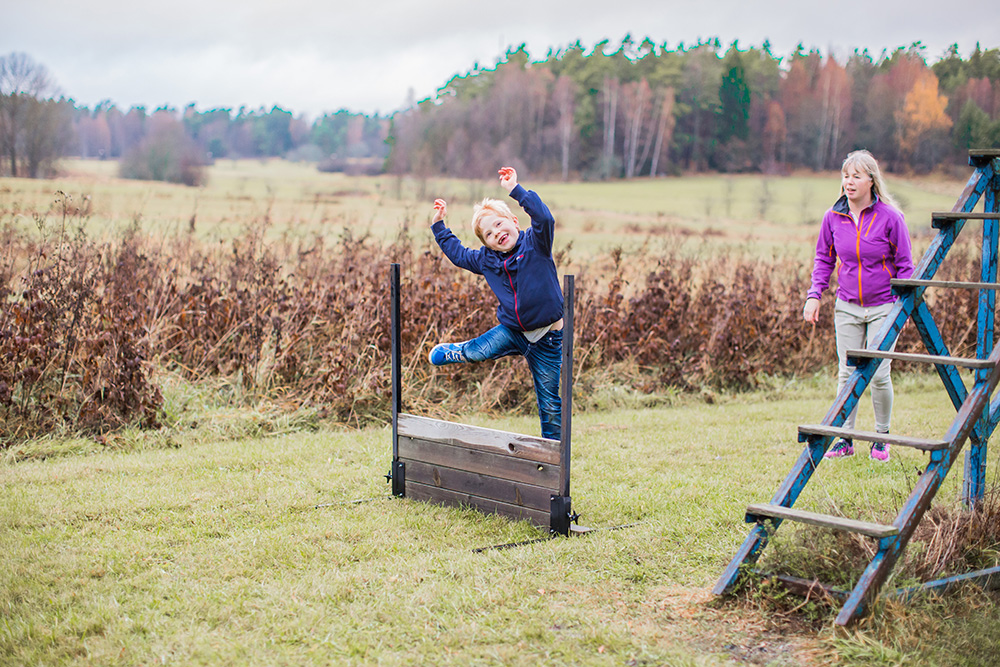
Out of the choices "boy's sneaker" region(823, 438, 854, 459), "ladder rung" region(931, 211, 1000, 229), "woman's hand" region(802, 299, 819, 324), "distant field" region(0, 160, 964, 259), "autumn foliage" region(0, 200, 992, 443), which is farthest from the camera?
"distant field" region(0, 160, 964, 259)

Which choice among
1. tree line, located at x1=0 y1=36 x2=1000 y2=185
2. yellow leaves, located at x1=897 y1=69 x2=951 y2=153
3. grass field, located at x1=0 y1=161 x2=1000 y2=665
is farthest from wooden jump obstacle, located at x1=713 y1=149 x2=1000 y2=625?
yellow leaves, located at x1=897 y1=69 x2=951 y2=153

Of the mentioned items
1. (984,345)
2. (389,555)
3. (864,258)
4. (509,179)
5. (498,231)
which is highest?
(509,179)

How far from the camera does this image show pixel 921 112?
84.4 ft

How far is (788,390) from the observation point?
8953 millimetres

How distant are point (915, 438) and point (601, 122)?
162 feet

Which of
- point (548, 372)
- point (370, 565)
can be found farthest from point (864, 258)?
point (370, 565)

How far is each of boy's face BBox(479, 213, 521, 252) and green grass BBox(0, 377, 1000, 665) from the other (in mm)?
1576

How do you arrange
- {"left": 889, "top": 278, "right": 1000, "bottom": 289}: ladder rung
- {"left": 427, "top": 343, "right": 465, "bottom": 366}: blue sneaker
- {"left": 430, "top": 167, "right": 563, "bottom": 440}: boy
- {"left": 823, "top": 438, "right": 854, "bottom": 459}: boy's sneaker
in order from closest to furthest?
{"left": 889, "top": 278, "right": 1000, "bottom": 289}: ladder rung < {"left": 430, "top": 167, "right": 563, "bottom": 440}: boy < {"left": 427, "top": 343, "right": 465, "bottom": 366}: blue sneaker < {"left": 823, "top": 438, "right": 854, "bottom": 459}: boy's sneaker

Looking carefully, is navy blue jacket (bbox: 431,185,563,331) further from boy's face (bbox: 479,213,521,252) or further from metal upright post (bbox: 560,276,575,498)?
metal upright post (bbox: 560,276,575,498)

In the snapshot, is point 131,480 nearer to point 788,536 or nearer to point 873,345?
point 788,536

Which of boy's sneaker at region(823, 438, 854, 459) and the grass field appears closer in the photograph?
the grass field

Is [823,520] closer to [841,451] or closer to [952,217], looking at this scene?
[952,217]

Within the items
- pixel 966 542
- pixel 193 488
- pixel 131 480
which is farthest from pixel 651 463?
pixel 131 480

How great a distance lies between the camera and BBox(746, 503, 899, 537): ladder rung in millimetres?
3176
